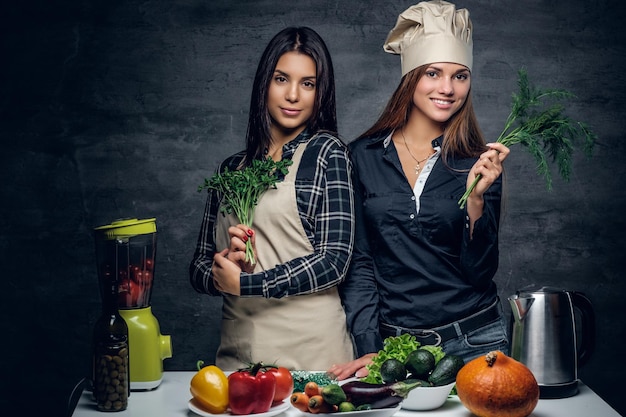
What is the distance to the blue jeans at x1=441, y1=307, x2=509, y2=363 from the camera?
9.93 feet

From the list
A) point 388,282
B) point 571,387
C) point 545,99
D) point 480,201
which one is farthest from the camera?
point 545,99

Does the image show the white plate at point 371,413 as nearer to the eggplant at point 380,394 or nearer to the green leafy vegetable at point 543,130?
the eggplant at point 380,394

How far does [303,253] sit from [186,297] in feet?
5.60

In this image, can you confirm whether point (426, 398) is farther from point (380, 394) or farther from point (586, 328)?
point (586, 328)

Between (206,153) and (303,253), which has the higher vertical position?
(206,153)

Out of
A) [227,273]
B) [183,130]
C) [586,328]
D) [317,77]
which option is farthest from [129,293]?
[183,130]

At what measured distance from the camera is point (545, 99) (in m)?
4.43

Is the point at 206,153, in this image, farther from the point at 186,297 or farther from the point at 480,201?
the point at 480,201

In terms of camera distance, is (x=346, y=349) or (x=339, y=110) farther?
(x=339, y=110)

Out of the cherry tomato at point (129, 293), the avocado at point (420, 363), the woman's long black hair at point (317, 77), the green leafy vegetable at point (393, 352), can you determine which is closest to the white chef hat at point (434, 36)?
the woman's long black hair at point (317, 77)

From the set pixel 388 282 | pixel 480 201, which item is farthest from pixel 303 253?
pixel 480 201

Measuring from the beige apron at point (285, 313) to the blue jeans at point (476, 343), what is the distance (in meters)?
0.41

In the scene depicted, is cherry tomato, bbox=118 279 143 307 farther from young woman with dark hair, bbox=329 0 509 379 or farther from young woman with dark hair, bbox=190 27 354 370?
young woman with dark hair, bbox=329 0 509 379

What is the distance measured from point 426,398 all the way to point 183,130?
265 centimetres
